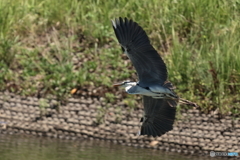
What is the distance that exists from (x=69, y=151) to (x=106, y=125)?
99 centimetres

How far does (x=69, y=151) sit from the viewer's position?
20.5 ft

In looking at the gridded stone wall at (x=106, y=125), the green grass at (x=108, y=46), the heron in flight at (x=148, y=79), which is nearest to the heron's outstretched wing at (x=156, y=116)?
the heron in flight at (x=148, y=79)

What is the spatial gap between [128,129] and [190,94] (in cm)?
94

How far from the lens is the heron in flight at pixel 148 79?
4914 millimetres

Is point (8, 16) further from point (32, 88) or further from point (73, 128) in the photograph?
point (73, 128)

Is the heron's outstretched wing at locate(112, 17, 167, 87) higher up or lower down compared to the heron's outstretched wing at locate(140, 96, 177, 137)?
higher up

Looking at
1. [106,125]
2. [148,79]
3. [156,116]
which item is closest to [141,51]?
[148,79]

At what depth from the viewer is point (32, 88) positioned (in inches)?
310

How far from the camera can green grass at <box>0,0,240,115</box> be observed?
7297mm

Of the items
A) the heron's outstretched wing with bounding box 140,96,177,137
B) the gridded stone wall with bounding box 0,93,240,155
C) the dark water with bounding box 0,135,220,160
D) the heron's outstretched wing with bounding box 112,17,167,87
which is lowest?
the dark water with bounding box 0,135,220,160

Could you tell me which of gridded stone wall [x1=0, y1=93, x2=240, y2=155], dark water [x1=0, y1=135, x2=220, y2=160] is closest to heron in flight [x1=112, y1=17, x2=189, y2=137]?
dark water [x1=0, y1=135, x2=220, y2=160]

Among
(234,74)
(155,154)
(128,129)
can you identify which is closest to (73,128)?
(128,129)

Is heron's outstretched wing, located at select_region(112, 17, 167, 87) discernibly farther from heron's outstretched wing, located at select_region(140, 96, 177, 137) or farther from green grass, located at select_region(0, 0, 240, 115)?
green grass, located at select_region(0, 0, 240, 115)

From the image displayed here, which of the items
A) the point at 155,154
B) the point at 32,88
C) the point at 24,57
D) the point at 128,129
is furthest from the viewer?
the point at 24,57
